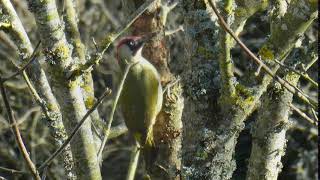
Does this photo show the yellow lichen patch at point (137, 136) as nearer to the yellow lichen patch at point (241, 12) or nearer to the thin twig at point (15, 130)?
the yellow lichen patch at point (241, 12)

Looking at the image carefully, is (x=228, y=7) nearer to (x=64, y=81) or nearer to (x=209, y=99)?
(x=209, y=99)

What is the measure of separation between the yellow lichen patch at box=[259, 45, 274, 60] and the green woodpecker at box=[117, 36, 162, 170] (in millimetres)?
441

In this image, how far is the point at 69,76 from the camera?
236 centimetres

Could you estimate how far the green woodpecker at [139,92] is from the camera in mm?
2154

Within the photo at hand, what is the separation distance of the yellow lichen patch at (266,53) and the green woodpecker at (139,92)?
441 mm

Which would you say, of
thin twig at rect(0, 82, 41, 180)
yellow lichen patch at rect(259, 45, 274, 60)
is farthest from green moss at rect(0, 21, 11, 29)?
yellow lichen patch at rect(259, 45, 274, 60)

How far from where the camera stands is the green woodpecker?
7.07 feet

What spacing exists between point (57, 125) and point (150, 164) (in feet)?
1.57

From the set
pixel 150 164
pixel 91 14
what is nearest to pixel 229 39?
pixel 150 164

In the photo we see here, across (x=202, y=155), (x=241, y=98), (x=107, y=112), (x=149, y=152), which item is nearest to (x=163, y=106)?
(x=149, y=152)

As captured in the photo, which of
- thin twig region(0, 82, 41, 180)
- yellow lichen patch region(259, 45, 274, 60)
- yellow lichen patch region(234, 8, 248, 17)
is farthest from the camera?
yellow lichen patch region(234, 8, 248, 17)

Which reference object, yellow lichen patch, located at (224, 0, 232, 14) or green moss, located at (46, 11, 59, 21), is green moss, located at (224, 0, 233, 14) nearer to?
yellow lichen patch, located at (224, 0, 232, 14)

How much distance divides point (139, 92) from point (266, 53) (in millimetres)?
538

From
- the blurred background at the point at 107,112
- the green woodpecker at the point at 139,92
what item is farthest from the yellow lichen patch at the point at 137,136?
the blurred background at the point at 107,112
